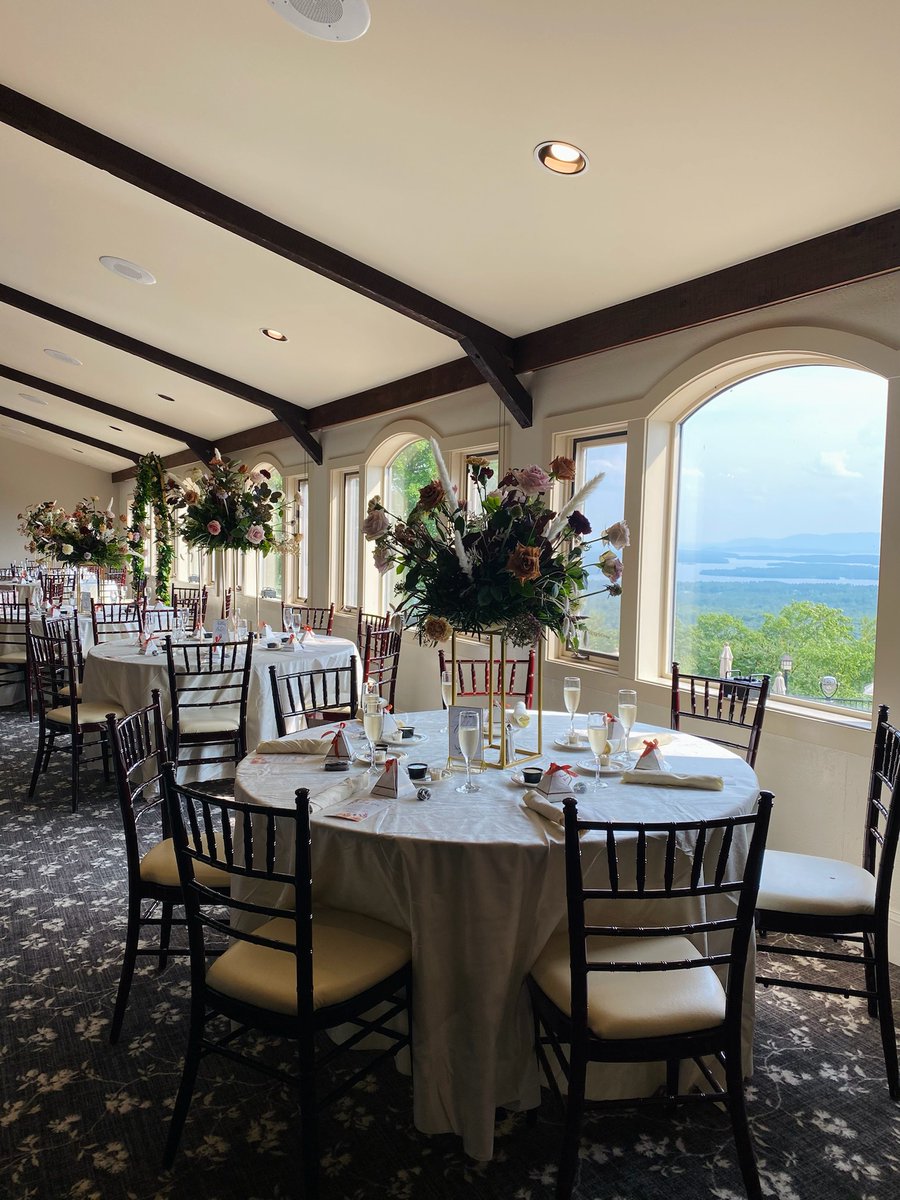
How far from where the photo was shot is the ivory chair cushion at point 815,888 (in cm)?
226

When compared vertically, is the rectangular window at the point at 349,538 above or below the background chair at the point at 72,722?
above

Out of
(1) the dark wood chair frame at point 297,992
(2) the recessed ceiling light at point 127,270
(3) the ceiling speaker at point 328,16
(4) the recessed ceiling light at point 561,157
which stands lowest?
(1) the dark wood chair frame at point 297,992

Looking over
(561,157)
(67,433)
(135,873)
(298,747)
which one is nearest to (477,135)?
(561,157)

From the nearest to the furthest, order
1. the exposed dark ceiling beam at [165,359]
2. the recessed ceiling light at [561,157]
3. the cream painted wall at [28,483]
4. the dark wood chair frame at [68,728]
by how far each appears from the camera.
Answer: the recessed ceiling light at [561,157], the dark wood chair frame at [68,728], the exposed dark ceiling beam at [165,359], the cream painted wall at [28,483]

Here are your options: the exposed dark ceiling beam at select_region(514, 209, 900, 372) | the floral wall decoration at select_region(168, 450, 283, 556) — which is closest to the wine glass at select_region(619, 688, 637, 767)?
the exposed dark ceiling beam at select_region(514, 209, 900, 372)

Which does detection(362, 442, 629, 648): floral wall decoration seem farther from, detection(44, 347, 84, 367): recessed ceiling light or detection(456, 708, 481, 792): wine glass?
detection(44, 347, 84, 367): recessed ceiling light

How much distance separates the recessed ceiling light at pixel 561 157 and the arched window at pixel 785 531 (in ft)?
4.76

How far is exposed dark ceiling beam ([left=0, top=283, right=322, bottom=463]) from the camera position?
22.6 feet

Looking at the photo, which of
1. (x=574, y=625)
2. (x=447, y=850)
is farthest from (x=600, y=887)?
(x=574, y=625)

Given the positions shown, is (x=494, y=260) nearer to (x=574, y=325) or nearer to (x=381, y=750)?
(x=574, y=325)

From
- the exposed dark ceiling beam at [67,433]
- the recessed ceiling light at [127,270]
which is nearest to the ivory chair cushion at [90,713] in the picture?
the recessed ceiling light at [127,270]

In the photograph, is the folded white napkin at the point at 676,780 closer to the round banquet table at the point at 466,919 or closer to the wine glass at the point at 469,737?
the round banquet table at the point at 466,919

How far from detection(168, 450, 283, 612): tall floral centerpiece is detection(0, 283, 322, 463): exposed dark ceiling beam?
2.10 metres

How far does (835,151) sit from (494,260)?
1.76 meters
